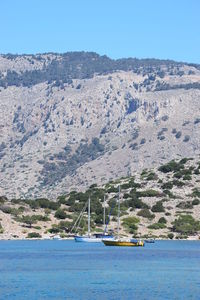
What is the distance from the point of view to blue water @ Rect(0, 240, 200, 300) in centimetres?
6131

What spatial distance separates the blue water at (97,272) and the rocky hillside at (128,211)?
19705 mm

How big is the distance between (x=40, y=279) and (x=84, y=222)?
6443 centimetres

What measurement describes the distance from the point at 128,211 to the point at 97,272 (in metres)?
67.3

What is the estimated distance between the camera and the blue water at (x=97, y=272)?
6131 centimetres

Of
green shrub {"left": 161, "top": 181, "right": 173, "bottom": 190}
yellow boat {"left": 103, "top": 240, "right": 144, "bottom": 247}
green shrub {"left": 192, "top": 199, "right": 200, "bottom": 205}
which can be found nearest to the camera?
yellow boat {"left": 103, "top": 240, "right": 144, "bottom": 247}

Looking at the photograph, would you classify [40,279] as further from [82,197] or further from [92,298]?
[82,197]

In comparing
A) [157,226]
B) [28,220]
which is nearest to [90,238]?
[28,220]

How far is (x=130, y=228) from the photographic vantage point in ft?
436

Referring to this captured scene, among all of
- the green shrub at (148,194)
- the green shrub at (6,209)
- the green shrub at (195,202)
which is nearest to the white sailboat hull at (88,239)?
the green shrub at (6,209)

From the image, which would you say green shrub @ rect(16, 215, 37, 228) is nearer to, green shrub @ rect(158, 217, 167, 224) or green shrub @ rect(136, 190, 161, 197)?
green shrub @ rect(158, 217, 167, 224)

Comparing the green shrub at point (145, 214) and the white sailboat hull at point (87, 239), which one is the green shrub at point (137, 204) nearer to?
the green shrub at point (145, 214)

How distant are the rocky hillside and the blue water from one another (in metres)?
19.7

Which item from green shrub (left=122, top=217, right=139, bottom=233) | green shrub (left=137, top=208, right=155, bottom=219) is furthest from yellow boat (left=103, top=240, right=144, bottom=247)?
green shrub (left=137, top=208, right=155, bottom=219)

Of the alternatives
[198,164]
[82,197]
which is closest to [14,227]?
[82,197]
